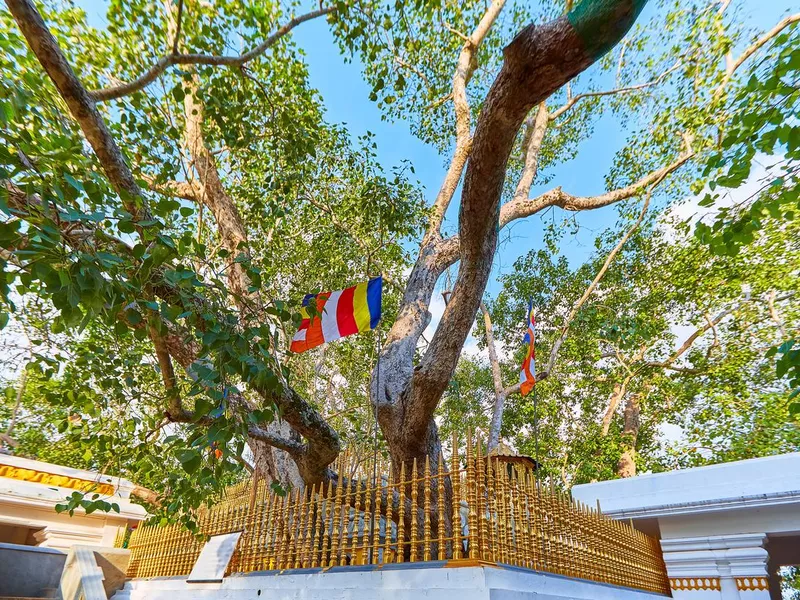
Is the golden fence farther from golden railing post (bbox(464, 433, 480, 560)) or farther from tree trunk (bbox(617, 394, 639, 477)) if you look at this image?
tree trunk (bbox(617, 394, 639, 477))

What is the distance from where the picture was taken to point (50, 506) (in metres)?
9.15

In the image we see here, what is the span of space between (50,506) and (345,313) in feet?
24.5

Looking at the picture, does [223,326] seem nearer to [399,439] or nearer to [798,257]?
[399,439]

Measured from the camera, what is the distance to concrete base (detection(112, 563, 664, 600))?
3.14 m

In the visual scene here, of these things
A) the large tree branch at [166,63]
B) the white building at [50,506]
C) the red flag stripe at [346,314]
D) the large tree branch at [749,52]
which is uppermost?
the large tree branch at [749,52]

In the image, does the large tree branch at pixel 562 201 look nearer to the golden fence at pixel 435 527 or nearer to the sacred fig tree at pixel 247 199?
the sacred fig tree at pixel 247 199

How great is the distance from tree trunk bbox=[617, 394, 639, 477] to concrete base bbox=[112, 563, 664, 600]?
293 inches

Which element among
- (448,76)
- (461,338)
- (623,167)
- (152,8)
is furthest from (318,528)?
(623,167)

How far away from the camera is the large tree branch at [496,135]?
2357 mm

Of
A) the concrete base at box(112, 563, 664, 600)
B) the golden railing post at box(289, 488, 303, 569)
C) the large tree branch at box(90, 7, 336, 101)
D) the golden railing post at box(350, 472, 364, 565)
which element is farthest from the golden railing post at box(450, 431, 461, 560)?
the large tree branch at box(90, 7, 336, 101)

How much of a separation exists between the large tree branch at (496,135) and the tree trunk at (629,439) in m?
9.26

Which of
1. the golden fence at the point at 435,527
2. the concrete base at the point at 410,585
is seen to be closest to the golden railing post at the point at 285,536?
the golden fence at the point at 435,527

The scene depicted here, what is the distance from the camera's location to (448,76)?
10.3m

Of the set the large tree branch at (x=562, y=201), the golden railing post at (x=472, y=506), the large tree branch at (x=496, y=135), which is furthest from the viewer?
the large tree branch at (x=562, y=201)
